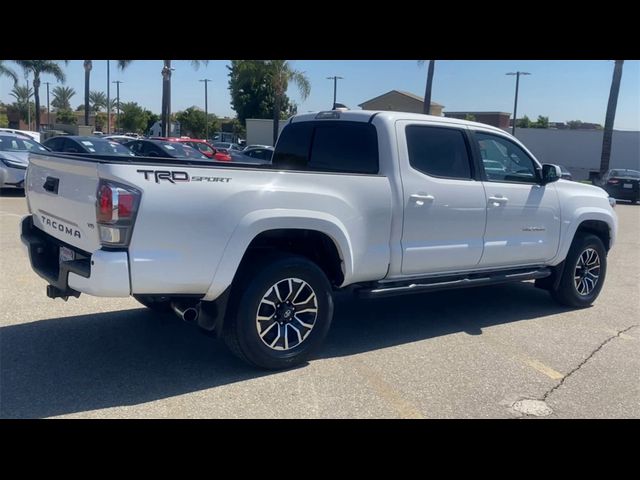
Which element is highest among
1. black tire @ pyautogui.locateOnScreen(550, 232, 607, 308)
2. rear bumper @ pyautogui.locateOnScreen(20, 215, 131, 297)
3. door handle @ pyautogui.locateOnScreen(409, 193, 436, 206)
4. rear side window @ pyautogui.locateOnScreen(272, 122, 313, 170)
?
rear side window @ pyautogui.locateOnScreen(272, 122, 313, 170)

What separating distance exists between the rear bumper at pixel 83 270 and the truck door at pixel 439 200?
2.47 metres

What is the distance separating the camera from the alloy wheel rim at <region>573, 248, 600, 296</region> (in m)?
7.32

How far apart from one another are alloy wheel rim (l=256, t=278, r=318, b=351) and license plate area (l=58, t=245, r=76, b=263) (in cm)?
139

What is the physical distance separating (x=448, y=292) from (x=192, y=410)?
4468 millimetres

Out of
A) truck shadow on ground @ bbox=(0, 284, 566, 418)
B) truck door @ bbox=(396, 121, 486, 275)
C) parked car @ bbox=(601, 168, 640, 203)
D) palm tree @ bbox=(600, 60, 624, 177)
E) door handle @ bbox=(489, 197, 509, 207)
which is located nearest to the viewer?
truck shadow on ground @ bbox=(0, 284, 566, 418)

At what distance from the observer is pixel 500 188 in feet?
20.8

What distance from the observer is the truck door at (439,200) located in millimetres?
5578

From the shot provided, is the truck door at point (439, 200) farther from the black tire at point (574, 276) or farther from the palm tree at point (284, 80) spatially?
the palm tree at point (284, 80)

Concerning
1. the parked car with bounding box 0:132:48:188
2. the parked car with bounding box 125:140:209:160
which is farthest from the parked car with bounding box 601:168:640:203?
the parked car with bounding box 0:132:48:188

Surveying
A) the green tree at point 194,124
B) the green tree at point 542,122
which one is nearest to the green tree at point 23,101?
the green tree at point 194,124

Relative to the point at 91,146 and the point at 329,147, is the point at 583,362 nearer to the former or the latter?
the point at 329,147

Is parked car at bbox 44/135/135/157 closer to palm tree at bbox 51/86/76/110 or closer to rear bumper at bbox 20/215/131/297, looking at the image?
rear bumper at bbox 20/215/131/297
